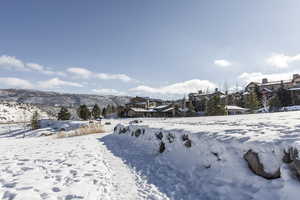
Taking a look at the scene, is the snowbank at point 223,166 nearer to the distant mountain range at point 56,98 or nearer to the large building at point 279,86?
the large building at point 279,86

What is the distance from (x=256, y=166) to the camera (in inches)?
128

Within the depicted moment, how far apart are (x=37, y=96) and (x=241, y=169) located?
20089cm

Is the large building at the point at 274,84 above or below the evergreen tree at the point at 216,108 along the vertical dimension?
above

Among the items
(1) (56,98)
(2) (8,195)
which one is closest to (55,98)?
(1) (56,98)

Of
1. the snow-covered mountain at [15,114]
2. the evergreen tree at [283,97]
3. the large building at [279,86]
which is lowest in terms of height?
the snow-covered mountain at [15,114]

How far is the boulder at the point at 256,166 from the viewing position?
3019 mm

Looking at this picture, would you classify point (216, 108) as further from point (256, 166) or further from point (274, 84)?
point (274, 84)

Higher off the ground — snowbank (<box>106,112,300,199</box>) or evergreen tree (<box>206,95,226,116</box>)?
evergreen tree (<box>206,95,226,116</box>)

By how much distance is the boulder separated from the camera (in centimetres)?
302

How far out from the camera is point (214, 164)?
409 cm

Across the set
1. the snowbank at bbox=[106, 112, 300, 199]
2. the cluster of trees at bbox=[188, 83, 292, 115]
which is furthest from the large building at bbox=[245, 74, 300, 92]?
the snowbank at bbox=[106, 112, 300, 199]

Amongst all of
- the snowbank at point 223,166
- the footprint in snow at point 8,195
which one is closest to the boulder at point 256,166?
the snowbank at point 223,166

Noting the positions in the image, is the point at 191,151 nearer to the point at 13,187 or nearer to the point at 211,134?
the point at 211,134

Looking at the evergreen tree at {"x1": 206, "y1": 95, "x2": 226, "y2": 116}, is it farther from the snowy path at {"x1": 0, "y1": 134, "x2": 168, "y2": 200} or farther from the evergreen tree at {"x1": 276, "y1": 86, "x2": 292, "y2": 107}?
the snowy path at {"x1": 0, "y1": 134, "x2": 168, "y2": 200}
